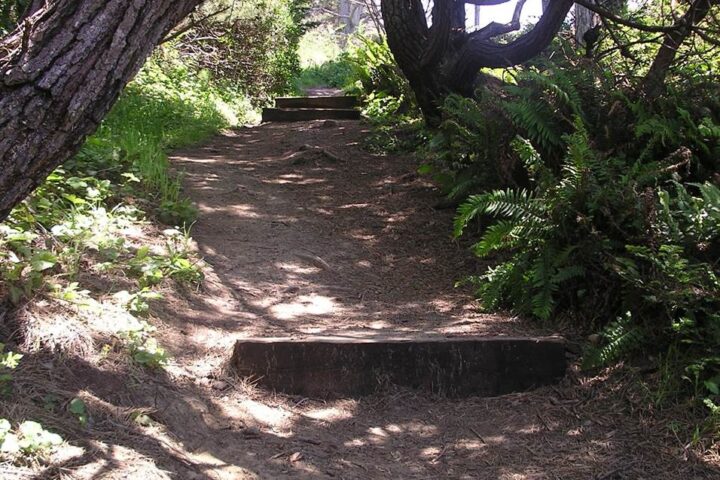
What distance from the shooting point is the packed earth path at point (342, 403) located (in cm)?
354

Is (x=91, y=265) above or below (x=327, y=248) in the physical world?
above

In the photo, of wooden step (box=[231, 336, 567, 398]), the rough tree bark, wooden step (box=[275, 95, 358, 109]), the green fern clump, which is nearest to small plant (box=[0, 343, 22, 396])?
wooden step (box=[231, 336, 567, 398])

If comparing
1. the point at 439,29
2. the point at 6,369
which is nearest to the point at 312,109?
the point at 439,29

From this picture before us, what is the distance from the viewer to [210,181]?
8.27m

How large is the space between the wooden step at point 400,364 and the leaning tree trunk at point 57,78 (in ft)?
5.57

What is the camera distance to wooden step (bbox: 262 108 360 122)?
13.6 m

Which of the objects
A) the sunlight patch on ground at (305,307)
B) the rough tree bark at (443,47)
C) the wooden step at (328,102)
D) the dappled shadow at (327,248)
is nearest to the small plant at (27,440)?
the dappled shadow at (327,248)

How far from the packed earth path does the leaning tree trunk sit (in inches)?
44.8

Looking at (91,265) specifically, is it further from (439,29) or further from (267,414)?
(439,29)

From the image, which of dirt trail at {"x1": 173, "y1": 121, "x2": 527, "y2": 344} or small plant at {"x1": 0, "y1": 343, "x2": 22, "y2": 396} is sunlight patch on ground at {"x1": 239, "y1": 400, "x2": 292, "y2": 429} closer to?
dirt trail at {"x1": 173, "y1": 121, "x2": 527, "y2": 344}

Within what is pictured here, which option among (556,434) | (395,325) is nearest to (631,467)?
(556,434)

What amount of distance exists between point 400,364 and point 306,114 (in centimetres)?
1023

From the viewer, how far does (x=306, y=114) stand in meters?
14.0

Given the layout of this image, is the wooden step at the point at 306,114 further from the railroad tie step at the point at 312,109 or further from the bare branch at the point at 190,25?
the bare branch at the point at 190,25
